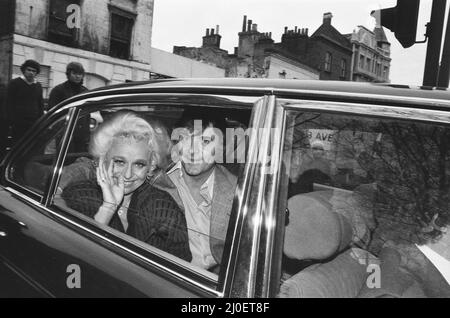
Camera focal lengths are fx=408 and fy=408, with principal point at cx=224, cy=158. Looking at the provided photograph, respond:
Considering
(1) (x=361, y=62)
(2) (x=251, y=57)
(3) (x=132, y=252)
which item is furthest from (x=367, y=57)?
(3) (x=132, y=252)

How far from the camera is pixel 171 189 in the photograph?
1.66 m

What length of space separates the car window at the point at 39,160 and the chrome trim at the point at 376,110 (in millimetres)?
1269

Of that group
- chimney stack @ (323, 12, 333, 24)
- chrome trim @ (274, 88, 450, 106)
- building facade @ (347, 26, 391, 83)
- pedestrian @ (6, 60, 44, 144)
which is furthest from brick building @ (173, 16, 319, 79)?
chrome trim @ (274, 88, 450, 106)

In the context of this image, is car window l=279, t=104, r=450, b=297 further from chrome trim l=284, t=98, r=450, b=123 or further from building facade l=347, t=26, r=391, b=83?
building facade l=347, t=26, r=391, b=83

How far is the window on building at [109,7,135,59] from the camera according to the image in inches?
727

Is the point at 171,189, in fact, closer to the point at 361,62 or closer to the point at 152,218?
the point at 152,218

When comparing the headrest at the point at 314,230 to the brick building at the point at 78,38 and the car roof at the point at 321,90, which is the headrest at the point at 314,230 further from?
the brick building at the point at 78,38

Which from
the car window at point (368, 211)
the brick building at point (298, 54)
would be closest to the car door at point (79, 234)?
the car window at point (368, 211)

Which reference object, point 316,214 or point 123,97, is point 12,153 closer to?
point 123,97

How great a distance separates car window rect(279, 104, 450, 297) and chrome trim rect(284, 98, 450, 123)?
0.06ft

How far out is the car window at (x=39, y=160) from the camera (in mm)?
2016

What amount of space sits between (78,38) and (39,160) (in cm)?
1648

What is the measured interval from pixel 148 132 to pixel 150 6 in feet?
65.0

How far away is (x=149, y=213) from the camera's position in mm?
1576
